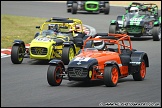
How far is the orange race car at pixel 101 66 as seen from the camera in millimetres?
15305

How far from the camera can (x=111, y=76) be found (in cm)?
1520

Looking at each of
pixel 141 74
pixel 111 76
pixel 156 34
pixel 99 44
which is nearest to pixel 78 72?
pixel 111 76

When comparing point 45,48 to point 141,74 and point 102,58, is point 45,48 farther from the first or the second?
point 102,58

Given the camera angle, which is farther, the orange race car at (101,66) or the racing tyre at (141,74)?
the racing tyre at (141,74)

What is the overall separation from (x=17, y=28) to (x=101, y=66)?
17.4 m

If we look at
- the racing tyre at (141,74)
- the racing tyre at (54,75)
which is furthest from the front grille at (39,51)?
the racing tyre at (54,75)

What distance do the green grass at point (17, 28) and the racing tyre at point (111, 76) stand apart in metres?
10.6

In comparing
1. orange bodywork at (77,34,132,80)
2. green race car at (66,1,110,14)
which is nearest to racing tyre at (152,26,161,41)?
orange bodywork at (77,34,132,80)

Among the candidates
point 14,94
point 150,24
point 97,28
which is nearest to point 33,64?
point 14,94

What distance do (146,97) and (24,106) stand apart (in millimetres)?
2778

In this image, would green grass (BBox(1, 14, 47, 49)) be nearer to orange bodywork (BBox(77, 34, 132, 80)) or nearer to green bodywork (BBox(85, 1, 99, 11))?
green bodywork (BBox(85, 1, 99, 11))

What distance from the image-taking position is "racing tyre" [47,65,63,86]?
1544cm

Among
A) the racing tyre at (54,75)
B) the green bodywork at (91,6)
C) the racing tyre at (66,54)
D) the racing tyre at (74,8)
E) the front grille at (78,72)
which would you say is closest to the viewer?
the front grille at (78,72)

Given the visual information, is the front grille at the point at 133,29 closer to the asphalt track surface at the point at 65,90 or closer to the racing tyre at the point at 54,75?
the asphalt track surface at the point at 65,90
